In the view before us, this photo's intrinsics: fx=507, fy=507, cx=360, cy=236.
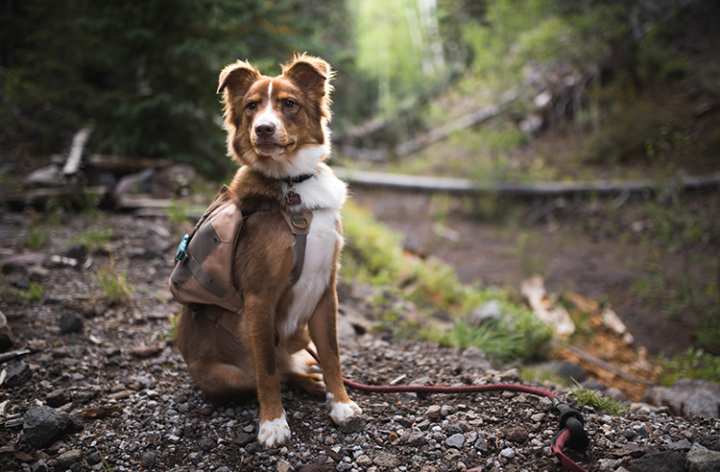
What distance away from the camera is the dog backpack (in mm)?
2607

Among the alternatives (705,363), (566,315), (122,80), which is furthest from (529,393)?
(122,80)

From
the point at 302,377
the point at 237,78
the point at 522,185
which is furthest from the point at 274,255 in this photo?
the point at 522,185

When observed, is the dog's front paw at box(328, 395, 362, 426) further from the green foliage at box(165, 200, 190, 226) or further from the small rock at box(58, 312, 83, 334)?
the green foliage at box(165, 200, 190, 226)

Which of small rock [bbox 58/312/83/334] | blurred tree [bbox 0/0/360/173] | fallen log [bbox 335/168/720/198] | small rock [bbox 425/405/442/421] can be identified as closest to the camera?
small rock [bbox 425/405/442/421]

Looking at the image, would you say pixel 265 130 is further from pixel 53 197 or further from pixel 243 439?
pixel 53 197

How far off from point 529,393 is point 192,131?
6124 millimetres

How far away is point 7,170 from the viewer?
745cm

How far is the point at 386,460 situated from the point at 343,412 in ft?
1.18

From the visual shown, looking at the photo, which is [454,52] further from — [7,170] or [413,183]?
[7,170]

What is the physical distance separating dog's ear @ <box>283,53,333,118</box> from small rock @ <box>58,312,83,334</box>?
240 centimetres

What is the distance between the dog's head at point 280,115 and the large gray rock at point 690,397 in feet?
9.73

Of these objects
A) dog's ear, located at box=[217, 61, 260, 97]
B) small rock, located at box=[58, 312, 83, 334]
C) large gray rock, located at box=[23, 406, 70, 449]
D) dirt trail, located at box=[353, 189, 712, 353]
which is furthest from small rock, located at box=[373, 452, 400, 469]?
dirt trail, located at box=[353, 189, 712, 353]

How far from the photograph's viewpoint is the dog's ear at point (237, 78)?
8.85 ft

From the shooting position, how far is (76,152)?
7.07 meters
